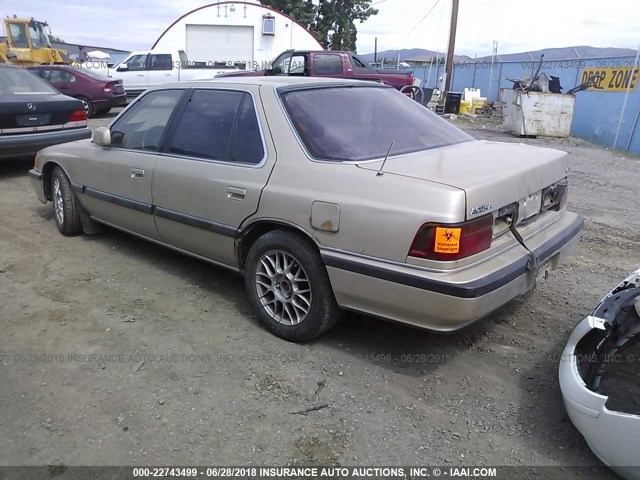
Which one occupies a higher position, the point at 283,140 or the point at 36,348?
the point at 283,140

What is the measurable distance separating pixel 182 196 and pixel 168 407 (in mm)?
1588

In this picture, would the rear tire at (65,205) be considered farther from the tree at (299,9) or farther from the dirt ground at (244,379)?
the tree at (299,9)

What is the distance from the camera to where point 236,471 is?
2.31 m

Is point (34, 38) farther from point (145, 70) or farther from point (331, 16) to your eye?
point (331, 16)

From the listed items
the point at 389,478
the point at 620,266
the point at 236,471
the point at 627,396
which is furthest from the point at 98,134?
the point at 620,266

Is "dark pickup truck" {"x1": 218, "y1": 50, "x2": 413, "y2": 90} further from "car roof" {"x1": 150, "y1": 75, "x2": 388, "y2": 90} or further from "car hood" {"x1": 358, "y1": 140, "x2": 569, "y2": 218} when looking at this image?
"car hood" {"x1": 358, "y1": 140, "x2": 569, "y2": 218}

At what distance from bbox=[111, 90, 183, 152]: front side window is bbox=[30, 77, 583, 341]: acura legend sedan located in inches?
0.5

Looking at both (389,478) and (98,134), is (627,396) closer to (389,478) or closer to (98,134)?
(389,478)

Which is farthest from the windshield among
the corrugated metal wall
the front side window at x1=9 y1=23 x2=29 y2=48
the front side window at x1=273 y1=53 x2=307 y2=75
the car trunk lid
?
the front side window at x1=9 y1=23 x2=29 y2=48

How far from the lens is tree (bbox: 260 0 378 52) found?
36.2m

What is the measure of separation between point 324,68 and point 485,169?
42.2ft

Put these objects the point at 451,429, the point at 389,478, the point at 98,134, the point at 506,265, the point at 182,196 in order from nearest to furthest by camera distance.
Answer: the point at 389,478
the point at 451,429
the point at 506,265
the point at 182,196
the point at 98,134

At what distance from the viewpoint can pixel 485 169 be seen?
295 centimetres

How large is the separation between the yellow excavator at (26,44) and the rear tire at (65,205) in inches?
636
